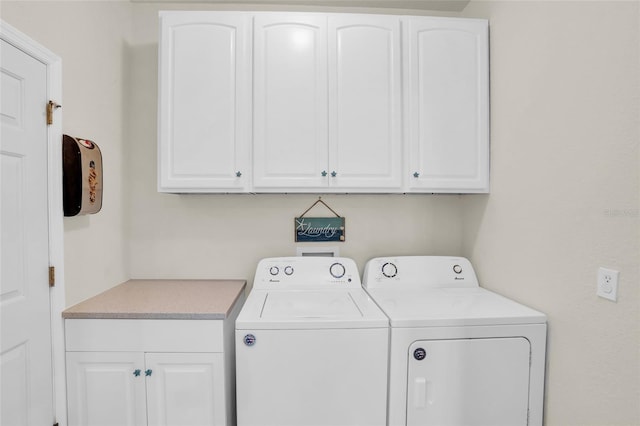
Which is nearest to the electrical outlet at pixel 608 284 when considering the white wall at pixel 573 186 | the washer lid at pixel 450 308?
the white wall at pixel 573 186

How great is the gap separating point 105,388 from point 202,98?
1.49m

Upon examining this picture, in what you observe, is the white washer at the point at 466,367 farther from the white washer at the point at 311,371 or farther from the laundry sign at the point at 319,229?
the laundry sign at the point at 319,229

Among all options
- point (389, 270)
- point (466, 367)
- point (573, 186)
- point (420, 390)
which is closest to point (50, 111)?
point (389, 270)

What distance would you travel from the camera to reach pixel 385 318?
1.40 m

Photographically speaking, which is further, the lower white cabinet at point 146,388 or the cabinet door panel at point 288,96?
the cabinet door panel at point 288,96

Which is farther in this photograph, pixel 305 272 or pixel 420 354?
pixel 305 272

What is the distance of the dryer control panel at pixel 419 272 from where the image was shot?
6.39ft

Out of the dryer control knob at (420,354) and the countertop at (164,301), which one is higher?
the countertop at (164,301)

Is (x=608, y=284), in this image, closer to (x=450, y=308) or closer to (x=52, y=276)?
(x=450, y=308)

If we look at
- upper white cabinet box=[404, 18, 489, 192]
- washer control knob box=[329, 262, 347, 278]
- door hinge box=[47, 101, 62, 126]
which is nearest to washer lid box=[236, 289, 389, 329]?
washer control knob box=[329, 262, 347, 278]

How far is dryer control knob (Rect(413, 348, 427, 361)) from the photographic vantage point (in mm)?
1373

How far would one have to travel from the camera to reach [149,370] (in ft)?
4.69

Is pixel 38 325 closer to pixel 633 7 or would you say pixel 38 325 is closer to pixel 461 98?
pixel 461 98

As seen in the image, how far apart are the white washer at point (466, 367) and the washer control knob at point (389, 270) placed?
0.48 meters
